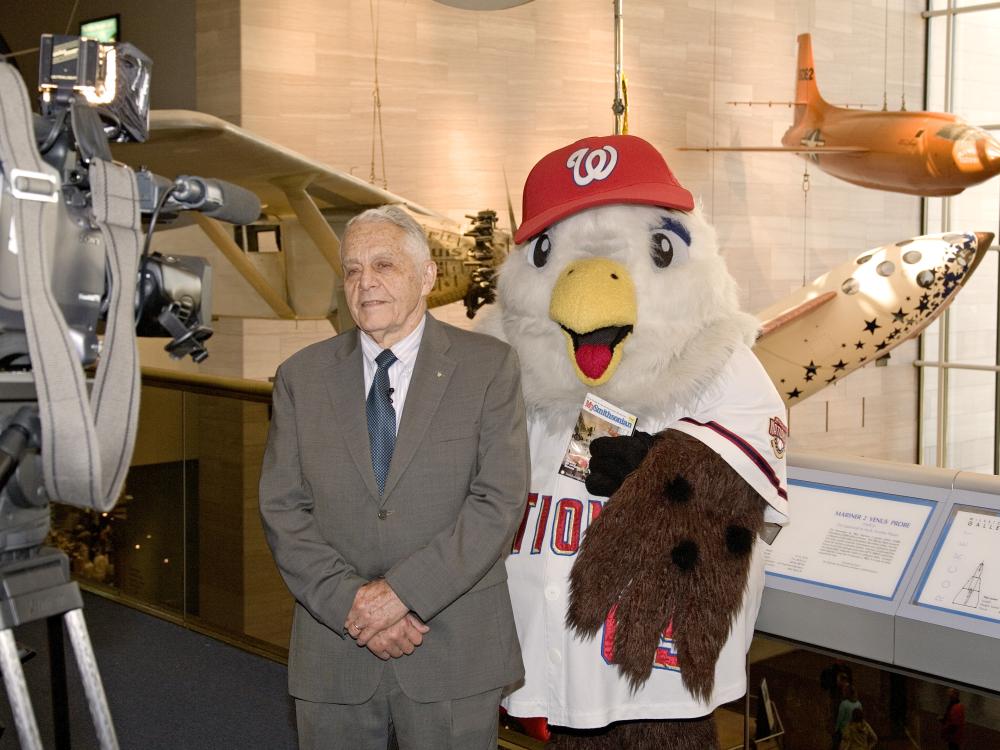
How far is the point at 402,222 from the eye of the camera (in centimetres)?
186

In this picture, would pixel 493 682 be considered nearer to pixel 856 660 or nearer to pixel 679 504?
pixel 679 504

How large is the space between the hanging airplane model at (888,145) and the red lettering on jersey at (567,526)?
332 inches

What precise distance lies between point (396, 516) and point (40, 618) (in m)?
0.69

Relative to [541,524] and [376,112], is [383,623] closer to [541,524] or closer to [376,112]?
[541,524]

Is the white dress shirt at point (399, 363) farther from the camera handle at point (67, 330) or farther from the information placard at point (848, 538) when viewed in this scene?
the information placard at point (848, 538)

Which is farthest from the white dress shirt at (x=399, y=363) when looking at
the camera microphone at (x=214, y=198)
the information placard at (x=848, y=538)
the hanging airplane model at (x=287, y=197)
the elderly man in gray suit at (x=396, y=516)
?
the hanging airplane model at (x=287, y=197)

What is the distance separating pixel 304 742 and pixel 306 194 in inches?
215

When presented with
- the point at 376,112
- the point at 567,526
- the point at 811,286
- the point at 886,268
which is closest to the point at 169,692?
the point at 567,526

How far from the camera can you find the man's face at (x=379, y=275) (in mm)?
1827

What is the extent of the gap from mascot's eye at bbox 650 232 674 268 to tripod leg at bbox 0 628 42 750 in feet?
4.58

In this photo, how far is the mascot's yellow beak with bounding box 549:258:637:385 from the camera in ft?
6.47

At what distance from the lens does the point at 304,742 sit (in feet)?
5.88

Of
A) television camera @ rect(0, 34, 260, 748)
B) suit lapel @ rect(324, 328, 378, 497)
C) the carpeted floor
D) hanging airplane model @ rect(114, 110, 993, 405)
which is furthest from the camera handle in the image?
hanging airplane model @ rect(114, 110, 993, 405)

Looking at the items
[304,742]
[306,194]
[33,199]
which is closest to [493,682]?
[304,742]
